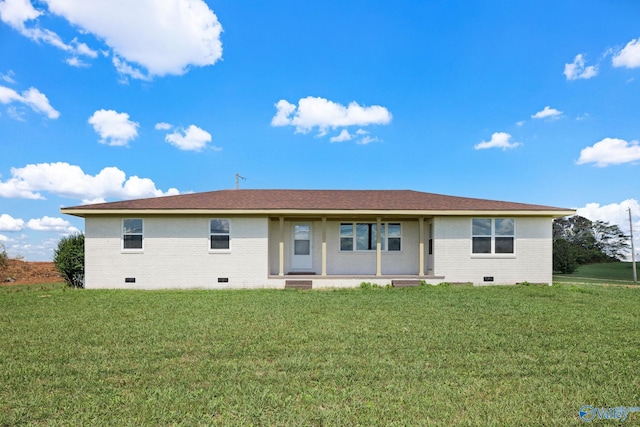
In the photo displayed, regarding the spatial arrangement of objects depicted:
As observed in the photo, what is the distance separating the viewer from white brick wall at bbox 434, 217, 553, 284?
1490cm

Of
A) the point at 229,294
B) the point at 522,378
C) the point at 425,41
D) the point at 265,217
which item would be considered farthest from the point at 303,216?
the point at 522,378

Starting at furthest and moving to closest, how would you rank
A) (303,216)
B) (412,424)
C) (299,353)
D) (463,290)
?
(303,216) → (463,290) → (299,353) → (412,424)

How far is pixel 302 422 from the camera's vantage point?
3.70 meters

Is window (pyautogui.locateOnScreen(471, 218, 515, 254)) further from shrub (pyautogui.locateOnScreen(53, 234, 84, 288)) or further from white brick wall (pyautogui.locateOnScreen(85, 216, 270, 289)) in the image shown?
shrub (pyautogui.locateOnScreen(53, 234, 84, 288))

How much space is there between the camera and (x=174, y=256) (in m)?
14.5

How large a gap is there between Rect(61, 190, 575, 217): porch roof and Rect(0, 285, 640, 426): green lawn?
4857 mm

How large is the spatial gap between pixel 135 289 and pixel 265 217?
5.14m

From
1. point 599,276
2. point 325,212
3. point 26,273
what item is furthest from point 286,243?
point 599,276

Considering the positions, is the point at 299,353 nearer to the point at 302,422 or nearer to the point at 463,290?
the point at 302,422

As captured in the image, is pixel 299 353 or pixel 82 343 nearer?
pixel 299 353

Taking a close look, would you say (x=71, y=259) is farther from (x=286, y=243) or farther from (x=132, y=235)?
(x=286, y=243)

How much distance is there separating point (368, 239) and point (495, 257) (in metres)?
4.74

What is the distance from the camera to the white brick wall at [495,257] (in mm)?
14898

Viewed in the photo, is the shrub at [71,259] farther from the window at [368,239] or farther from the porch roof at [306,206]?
the window at [368,239]
